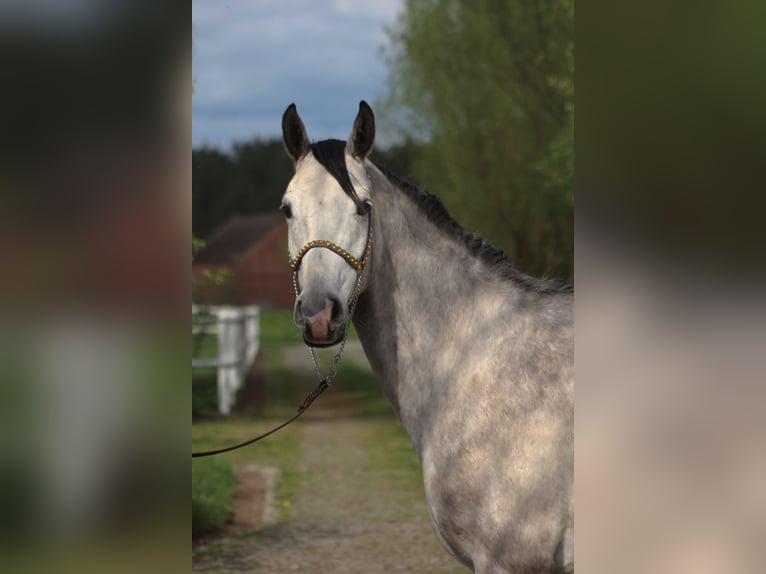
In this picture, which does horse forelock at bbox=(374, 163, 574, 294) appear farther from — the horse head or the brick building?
the brick building

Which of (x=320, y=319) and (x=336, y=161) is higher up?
(x=336, y=161)

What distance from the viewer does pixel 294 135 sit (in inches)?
128

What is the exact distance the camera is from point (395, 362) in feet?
10.7

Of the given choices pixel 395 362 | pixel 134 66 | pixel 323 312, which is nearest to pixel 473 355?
pixel 395 362

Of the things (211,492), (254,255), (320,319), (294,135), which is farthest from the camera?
(254,255)

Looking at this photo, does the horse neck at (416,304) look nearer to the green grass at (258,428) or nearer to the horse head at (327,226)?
the horse head at (327,226)

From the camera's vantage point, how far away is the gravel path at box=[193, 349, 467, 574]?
6.15 m

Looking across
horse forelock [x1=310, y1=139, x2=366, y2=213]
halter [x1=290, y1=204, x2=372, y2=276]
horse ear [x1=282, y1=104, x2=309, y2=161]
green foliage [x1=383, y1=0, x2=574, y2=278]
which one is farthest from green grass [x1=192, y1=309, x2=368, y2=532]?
green foliage [x1=383, y1=0, x2=574, y2=278]

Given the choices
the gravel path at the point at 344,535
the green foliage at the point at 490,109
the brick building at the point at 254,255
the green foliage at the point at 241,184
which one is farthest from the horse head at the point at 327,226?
the green foliage at the point at 241,184

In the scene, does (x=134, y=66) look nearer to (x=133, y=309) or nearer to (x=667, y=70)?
(x=133, y=309)

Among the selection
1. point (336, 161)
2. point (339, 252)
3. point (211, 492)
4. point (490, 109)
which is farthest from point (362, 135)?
point (490, 109)

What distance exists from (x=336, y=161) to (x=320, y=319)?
2.20 feet

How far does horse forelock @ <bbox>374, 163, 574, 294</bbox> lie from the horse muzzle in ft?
2.33

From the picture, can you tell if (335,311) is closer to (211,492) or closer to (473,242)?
(473,242)
